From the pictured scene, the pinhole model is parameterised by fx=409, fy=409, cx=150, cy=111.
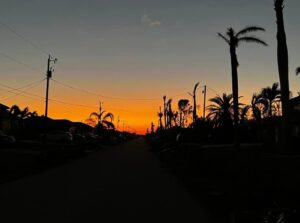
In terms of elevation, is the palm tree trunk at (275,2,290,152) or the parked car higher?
the palm tree trunk at (275,2,290,152)

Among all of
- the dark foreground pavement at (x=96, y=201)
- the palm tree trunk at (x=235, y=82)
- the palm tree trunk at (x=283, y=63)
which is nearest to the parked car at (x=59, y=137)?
the palm tree trunk at (x=235, y=82)

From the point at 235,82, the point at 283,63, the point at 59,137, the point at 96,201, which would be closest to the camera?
the point at 96,201

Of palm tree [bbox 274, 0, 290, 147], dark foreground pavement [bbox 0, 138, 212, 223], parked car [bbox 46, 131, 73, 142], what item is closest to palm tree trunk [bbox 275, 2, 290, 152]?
palm tree [bbox 274, 0, 290, 147]

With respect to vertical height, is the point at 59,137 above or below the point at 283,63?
below

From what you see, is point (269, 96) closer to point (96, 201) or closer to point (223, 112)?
point (223, 112)

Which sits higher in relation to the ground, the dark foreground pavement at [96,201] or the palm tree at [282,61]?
the palm tree at [282,61]

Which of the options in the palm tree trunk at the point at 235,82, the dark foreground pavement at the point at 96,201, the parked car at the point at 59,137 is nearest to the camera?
the dark foreground pavement at the point at 96,201

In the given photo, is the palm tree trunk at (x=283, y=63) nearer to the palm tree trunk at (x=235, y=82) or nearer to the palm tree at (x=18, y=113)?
the palm tree trunk at (x=235, y=82)

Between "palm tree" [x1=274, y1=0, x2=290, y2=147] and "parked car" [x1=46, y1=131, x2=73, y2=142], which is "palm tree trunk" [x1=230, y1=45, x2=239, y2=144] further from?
"parked car" [x1=46, y1=131, x2=73, y2=142]

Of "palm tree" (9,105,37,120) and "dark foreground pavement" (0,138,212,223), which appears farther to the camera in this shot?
"palm tree" (9,105,37,120)

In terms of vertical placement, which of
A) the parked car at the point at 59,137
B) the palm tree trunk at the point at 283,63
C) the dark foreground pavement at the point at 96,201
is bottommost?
the dark foreground pavement at the point at 96,201

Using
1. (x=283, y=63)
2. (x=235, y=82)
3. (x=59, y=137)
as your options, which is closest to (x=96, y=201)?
(x=283, y=63)

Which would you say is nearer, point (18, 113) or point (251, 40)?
point (251, 40)

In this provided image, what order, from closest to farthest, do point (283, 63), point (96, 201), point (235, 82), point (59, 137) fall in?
1. point (96, 201)
2. point (283, 63)
3. point (235, 82)
4. point (59, 137)
